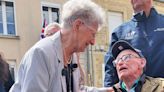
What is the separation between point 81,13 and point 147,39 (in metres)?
0.84

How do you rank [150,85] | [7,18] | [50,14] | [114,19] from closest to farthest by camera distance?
[150,85] → [7,18] → [50,14] → [114,19]

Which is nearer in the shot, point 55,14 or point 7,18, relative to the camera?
point 7,18

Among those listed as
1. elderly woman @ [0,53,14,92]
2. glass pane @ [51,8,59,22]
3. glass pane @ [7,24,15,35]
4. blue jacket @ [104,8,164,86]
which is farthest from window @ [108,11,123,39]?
blue jacket @ [104,8,164,86]

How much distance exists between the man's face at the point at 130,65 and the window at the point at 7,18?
38.7ft

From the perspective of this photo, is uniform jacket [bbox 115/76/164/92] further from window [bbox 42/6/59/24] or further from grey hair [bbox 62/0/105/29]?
window [bbox 42/6/59/24]

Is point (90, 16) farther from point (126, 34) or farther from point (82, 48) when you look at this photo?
point (126, 34)

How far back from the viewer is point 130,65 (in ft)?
10.1

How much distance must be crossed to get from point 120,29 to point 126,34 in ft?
0.31

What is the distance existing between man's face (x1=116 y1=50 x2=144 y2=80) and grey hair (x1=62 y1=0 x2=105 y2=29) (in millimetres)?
427

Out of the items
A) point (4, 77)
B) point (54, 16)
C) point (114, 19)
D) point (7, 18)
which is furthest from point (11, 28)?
point (4, 77)

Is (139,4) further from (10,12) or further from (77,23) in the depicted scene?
(10,12)

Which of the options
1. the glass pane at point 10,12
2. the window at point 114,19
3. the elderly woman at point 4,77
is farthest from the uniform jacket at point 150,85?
the window at point 114,19

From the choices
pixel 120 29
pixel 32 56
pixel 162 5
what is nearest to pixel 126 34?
pixel 120 29

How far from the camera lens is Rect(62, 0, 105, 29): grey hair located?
2.74m
